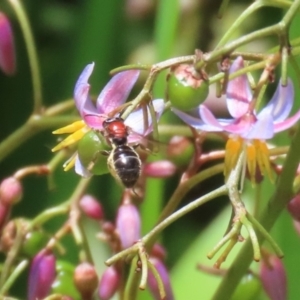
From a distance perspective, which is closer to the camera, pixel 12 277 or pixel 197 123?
pixel 197 123

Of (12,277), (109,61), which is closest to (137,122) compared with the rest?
(12,277)

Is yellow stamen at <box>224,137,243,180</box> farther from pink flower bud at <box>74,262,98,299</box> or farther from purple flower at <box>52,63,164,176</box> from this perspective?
pink flower bud at <box>74,262,98,299</box>

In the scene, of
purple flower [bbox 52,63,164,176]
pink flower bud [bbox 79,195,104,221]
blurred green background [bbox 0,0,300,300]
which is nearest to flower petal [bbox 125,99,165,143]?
purple flower [bbox 52,63,164,176]

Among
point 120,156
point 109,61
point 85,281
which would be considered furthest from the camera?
point 109,61

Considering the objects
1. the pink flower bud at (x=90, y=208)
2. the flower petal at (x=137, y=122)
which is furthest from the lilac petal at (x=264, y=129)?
the pink flower bud at (x=90, y=208)

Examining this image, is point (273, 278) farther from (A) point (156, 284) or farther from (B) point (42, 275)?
(B) point (42, 275)

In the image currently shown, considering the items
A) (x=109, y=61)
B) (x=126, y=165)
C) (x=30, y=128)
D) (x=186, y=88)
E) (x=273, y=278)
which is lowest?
(x=109, y=61)

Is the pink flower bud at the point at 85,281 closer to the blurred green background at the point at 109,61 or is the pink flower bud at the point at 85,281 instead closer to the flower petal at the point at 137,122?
the flower petal at the point at 137,122
